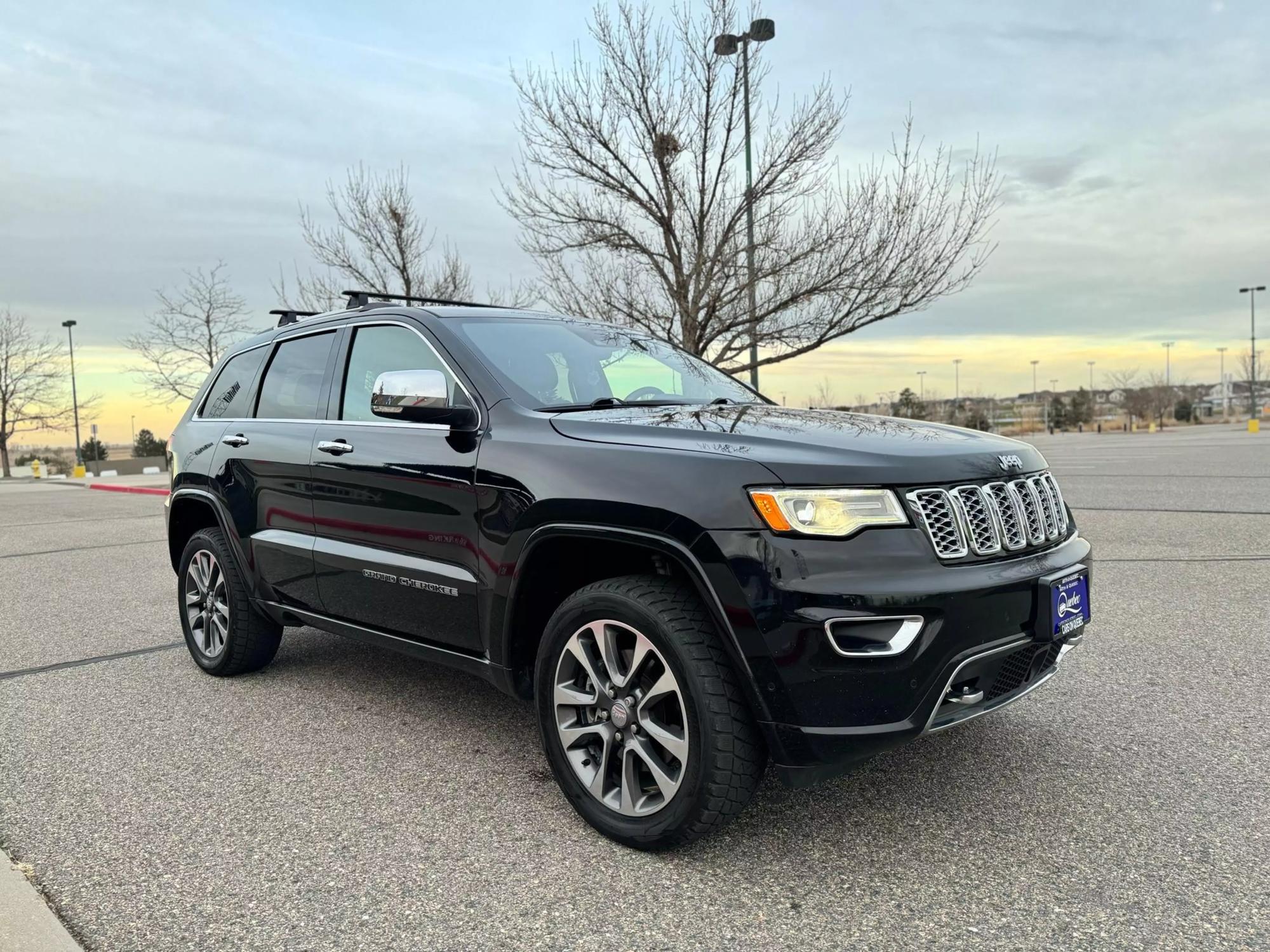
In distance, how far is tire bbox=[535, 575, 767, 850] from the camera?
2.65 m

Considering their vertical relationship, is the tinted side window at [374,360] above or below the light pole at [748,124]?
below

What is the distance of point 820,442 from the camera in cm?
282

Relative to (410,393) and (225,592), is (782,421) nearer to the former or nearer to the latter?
(410,393)

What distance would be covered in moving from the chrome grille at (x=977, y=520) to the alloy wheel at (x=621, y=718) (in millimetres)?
963

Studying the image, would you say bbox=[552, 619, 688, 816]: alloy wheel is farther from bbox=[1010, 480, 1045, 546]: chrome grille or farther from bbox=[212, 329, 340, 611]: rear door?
bbox=[212, 329, 340, 611]: rear door

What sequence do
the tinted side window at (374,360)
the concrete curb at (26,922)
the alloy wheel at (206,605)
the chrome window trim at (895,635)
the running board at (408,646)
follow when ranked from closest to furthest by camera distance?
the concrete curb at (26,922) < the chrome window trim at (895,635) < the running board at (408,646) < the tinted side window at (374,360) < the alloy wheel at (206,605)

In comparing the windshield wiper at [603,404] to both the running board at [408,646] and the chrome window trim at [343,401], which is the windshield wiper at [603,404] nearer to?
the chrome window trim at [343,401]

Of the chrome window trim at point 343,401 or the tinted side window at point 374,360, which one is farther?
the tinted side window at point 374,360

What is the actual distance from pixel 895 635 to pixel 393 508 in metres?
2.01

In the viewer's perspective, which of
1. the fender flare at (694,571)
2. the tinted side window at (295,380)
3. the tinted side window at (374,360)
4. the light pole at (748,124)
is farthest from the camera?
the light pole at (748,124)

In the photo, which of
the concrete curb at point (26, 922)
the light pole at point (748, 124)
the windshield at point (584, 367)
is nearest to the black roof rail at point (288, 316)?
the windshield at point (584, 367)

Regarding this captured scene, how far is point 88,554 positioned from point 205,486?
6.72 metres

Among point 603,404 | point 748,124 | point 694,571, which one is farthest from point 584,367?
point 748,124

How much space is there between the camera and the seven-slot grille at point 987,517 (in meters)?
2.67
